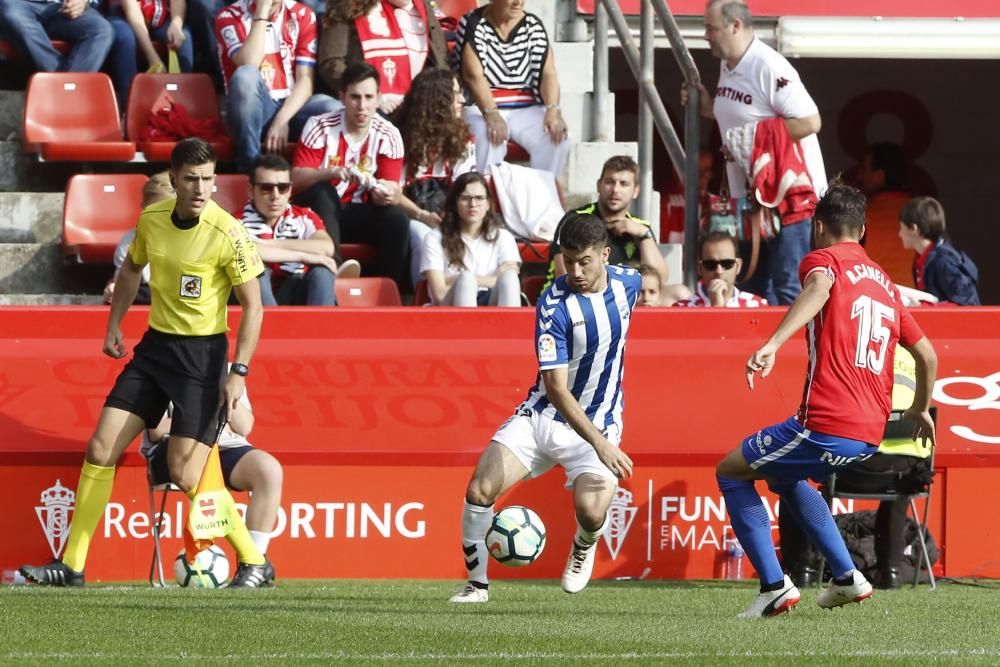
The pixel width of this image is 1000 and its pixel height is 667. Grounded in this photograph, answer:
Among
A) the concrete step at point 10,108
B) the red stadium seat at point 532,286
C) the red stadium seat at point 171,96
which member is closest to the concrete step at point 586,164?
the red stadium seat at point 532,286

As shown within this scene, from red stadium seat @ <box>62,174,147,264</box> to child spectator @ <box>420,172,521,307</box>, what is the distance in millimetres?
2033

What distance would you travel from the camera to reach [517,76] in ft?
41.9

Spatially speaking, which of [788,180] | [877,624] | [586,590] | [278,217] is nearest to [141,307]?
[278,217]

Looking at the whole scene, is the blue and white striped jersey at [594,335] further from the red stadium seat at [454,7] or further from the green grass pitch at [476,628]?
the red stadium seat at [454,7]

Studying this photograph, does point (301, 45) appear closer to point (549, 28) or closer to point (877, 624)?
point (549, 28)

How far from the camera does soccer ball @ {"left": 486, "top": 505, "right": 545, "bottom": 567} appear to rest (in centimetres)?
824

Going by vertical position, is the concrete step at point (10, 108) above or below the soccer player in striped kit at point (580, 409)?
above

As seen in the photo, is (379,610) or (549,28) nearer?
(379,610)

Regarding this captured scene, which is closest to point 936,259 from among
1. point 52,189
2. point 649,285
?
point 649,285

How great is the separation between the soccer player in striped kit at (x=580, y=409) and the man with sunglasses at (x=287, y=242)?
2.64 m

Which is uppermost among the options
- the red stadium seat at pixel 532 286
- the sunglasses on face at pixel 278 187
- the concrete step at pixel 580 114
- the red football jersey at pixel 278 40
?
the red football jersey at pixel 278 40

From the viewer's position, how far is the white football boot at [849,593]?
7.85 metres

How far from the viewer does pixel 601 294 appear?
859 centimetres

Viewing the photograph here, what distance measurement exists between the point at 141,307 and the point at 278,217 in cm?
126
